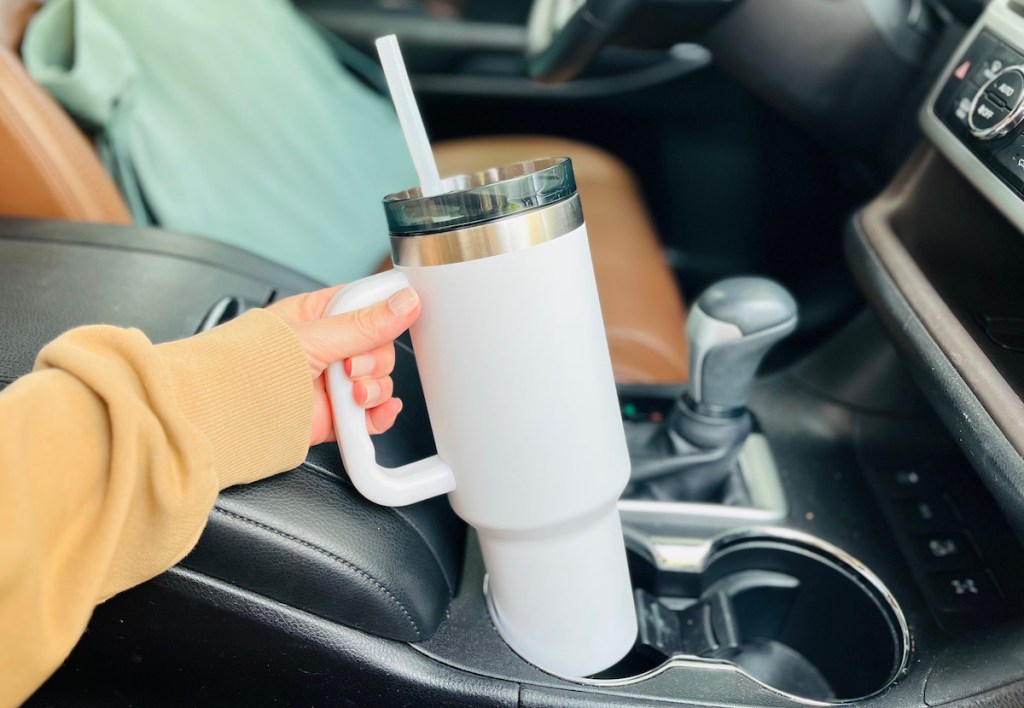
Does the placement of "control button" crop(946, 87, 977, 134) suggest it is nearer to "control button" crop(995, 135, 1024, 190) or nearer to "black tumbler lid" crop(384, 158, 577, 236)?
"control button" crop(995, 135, 1024, 190)

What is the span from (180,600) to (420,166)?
30 centimetres

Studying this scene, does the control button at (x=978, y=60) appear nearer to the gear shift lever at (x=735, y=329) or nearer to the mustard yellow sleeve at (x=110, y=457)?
the gear shift lever at (x=735, y=329)

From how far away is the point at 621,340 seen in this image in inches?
35.6

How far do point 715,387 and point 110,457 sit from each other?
45 cm

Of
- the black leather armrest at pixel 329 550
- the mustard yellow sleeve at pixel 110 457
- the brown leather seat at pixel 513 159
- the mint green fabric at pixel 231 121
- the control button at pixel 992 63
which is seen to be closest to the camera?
the mustard yellow sleeve at pixel 110 457

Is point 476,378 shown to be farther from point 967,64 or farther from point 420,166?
point 967,64

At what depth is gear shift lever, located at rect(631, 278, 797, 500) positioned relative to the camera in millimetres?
623

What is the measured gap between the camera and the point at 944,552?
63 cm

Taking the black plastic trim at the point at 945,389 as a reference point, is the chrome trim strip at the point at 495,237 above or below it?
above

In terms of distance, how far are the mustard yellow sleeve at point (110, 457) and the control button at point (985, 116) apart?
496 millimetres

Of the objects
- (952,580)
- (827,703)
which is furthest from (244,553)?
(952,580)

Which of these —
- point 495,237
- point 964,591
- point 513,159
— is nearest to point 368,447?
point 495,237

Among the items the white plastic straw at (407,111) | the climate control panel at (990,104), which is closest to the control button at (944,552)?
the climate control panel at (990,104)

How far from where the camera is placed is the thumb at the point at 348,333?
0.43m
